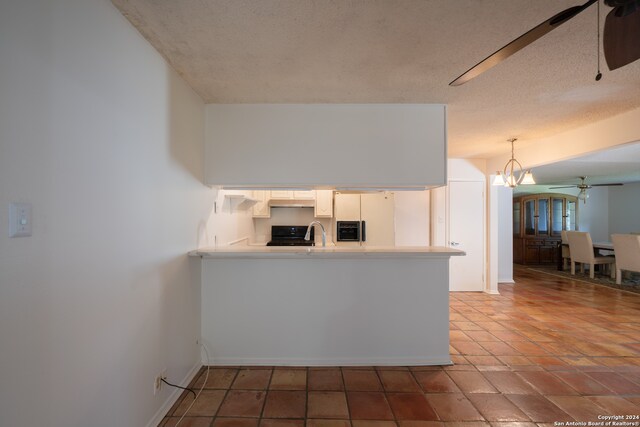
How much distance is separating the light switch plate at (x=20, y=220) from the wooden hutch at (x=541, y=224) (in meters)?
10.2

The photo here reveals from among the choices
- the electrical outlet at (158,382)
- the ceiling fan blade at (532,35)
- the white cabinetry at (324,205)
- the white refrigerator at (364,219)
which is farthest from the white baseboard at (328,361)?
the white cabinetry at (324,205)

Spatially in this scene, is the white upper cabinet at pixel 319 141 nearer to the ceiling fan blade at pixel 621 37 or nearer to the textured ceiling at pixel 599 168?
the ceiling fan blade at pixel 621 37

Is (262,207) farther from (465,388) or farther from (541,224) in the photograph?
(541,224)

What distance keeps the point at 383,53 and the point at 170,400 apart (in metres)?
2.82

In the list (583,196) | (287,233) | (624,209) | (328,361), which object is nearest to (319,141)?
(328,361)

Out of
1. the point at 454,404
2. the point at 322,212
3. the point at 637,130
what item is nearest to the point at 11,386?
the point at 454,404

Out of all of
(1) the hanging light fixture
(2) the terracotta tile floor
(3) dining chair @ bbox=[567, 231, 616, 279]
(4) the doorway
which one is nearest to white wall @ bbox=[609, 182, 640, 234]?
(1) the hanging light fixture

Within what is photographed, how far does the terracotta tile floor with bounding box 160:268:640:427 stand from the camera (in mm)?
1912

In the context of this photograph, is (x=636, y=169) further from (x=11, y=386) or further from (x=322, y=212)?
(x=11, y=386)

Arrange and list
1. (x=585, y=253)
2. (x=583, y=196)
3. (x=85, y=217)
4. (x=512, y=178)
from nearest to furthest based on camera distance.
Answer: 1. (x=85, y=217)
2. (x=512, y=178)
3. (x=585, y=253)
4. (x=583, y=196)

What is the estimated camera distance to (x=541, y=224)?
8.43 m

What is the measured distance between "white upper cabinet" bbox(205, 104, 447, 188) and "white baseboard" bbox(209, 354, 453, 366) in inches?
63.9

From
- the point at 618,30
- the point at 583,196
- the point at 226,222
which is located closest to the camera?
the point at 618,30

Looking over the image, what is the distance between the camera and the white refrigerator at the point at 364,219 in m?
4.71
